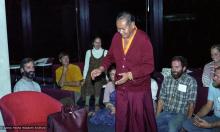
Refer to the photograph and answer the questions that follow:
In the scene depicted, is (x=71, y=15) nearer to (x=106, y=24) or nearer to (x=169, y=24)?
(x=106, y=24)

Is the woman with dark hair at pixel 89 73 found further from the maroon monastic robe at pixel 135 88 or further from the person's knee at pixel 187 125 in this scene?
the maroon monastic robe at pixel 135 88

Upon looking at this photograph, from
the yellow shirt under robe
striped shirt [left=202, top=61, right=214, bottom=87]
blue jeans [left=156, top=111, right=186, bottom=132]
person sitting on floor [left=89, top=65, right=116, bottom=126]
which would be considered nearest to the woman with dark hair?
the yellow shirt under robe

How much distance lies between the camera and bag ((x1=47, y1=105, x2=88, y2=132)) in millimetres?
3490

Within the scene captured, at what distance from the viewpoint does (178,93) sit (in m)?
4.68

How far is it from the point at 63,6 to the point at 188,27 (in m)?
3.15

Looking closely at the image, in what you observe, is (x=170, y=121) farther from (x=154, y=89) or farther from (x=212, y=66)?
(x=212, y=66)

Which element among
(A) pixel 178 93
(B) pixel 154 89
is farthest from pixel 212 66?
(A) pixel 178 93

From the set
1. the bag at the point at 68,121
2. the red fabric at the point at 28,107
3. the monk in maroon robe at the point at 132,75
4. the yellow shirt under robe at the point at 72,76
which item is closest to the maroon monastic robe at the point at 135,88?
the monk in maroon robe at the point at 132,75

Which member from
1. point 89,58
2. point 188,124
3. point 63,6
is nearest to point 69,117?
point 188,124

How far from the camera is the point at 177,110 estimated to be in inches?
184

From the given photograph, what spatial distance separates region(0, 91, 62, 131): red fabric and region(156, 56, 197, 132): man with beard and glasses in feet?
4.62

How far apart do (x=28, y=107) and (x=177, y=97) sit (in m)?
1.86

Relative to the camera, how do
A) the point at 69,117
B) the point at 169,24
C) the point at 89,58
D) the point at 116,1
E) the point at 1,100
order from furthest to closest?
the point at 116,1
the point at 169,24
the point at 89,58
the point at 1,100
the point at 69,117

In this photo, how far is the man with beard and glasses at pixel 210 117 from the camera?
4.12 m
